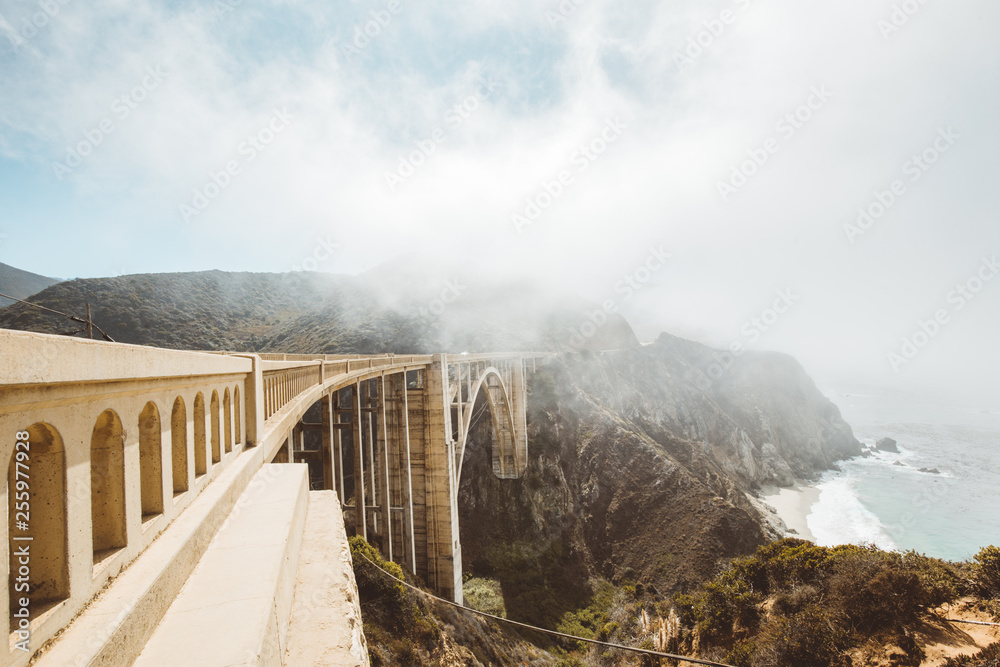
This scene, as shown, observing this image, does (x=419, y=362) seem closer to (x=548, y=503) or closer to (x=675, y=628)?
(x=675, y=628)

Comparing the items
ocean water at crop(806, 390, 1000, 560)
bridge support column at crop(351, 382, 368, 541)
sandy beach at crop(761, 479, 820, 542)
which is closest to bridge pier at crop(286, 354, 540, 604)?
bridge support column at crop(351, 382, 368, 541)

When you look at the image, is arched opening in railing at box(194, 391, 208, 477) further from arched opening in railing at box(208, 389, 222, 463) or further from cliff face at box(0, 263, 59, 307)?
cliff face at box(0, 263, 59, 307)

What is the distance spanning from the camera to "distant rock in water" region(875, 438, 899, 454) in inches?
2484

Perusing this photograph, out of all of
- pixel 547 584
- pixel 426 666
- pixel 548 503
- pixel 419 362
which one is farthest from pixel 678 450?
pixel 426 666

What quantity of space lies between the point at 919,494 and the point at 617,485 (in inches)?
1362

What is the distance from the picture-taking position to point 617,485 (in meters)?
33.4

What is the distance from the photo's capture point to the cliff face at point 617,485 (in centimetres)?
2761

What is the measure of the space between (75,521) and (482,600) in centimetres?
2705

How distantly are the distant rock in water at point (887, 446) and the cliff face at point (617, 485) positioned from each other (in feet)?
57.0

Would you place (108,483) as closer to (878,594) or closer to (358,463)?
(358,463)

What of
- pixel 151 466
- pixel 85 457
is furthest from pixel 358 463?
pixel 85 457

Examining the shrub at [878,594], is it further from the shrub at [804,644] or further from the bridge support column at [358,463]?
the bridge support column at [358,463]

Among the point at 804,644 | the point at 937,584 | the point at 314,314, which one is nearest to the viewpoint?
the point at 937,584

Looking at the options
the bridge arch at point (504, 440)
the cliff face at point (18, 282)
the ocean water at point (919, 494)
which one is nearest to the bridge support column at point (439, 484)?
the bridge arch at point (504, 440)
